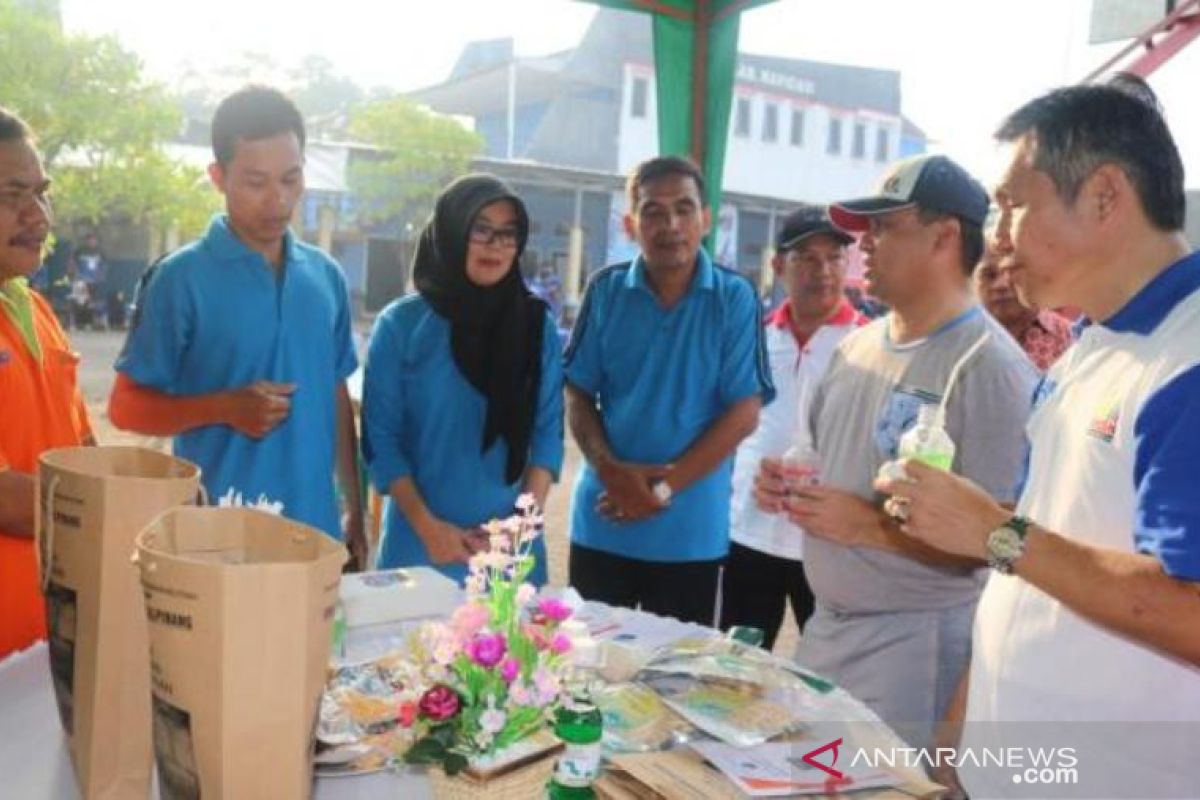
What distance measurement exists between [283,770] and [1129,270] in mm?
1296

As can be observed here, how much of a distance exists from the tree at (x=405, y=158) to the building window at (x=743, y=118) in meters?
7.12

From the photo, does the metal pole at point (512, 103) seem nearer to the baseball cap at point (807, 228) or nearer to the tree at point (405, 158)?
the tree at point (405, 158)

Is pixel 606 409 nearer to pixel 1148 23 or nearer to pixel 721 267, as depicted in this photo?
pixel 721 267

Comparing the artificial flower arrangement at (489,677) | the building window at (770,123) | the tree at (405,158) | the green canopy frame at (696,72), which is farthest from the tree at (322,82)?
the artificial flower arrangement at (489,677)

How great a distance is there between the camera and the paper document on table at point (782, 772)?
1253 mm

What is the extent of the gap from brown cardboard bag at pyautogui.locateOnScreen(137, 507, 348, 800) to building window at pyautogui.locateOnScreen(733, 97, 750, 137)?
944 inches

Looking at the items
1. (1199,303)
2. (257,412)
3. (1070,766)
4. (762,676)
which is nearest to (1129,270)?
(1199,303)

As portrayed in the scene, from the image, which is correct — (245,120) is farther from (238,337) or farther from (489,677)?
(489,677)

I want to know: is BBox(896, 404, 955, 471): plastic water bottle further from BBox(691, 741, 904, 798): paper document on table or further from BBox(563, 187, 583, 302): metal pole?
BBox(563, 187, 583, 302): metal pole

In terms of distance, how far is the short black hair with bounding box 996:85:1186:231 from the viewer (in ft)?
4.43

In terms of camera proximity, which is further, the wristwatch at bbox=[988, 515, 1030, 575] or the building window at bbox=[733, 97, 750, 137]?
the building window at bbox=[733, 97, 750, 137]

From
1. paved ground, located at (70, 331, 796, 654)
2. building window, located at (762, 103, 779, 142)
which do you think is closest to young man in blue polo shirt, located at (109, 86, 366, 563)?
paved ground, located at (70, 331, 796, 654)

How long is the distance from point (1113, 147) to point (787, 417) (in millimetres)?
2044

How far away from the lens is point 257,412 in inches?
84.6
